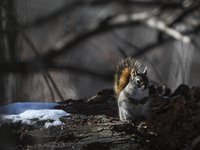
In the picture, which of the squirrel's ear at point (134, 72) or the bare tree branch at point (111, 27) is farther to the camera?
the squirrel's ear at point (134, 72)

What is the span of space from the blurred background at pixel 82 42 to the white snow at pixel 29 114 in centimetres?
2

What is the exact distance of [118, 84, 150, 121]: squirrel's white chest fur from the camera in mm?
904

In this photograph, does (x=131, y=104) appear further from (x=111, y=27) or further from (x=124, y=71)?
(x=111, y=27)

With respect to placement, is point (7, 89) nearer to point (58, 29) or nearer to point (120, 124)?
point (58, 29)

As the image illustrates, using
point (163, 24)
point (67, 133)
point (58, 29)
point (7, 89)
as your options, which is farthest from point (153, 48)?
point (7, 89)

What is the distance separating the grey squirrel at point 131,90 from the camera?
0.88 metres

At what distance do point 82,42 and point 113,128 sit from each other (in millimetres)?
409

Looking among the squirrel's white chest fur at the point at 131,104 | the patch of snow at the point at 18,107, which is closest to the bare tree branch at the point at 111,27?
the patch of snow at the point at 18,107

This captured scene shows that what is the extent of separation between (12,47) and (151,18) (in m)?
0.70

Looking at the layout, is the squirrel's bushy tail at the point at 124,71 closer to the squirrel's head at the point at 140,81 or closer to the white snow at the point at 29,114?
the squirrel's head at the point at 140,81

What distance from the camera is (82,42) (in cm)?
82

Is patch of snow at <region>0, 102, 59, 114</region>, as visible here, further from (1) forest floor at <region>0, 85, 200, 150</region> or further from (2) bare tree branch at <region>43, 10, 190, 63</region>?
(2) bare tree branch at <region>43, 10, 190, 63</region>

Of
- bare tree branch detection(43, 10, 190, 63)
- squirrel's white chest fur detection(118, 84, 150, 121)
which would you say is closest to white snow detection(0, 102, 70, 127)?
bare tree branch detection(43, 10, 190, 63)

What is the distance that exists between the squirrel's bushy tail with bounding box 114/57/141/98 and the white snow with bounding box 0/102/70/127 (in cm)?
37
